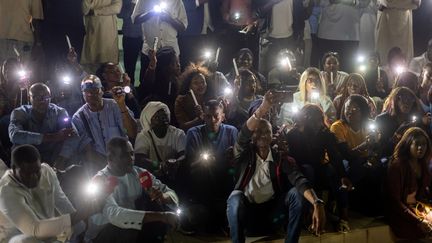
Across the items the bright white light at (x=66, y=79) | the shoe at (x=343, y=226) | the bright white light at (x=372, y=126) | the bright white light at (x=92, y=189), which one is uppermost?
the bright white light at (x=66, y=79)

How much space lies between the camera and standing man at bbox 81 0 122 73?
9211mm

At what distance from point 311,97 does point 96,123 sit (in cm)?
293

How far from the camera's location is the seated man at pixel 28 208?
5211 mm

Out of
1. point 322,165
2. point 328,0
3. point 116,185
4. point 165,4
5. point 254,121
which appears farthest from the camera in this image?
point 328,0

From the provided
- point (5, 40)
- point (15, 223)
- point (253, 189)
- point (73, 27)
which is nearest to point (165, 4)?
point (73, 27)

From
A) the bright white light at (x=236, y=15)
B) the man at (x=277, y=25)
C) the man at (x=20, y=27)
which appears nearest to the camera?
the man at (x=20, y=27)

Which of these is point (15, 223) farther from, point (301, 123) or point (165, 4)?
point (165, 4)

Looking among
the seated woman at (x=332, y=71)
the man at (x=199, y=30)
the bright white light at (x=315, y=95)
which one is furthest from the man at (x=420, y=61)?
the man at (x=199, y=30)

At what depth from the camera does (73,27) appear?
9.06 meters

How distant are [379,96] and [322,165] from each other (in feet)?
10.4

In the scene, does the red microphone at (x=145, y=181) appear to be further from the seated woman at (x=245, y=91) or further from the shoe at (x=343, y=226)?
the seated woman at (x=245, y=91)

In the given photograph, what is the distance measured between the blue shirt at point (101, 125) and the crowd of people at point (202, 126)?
0.05ft

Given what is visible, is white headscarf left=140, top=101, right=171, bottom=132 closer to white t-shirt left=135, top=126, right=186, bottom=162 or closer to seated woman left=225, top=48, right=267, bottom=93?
white t-shirt left=135, top=126, right=186, bottom=162

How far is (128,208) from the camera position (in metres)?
5.82
